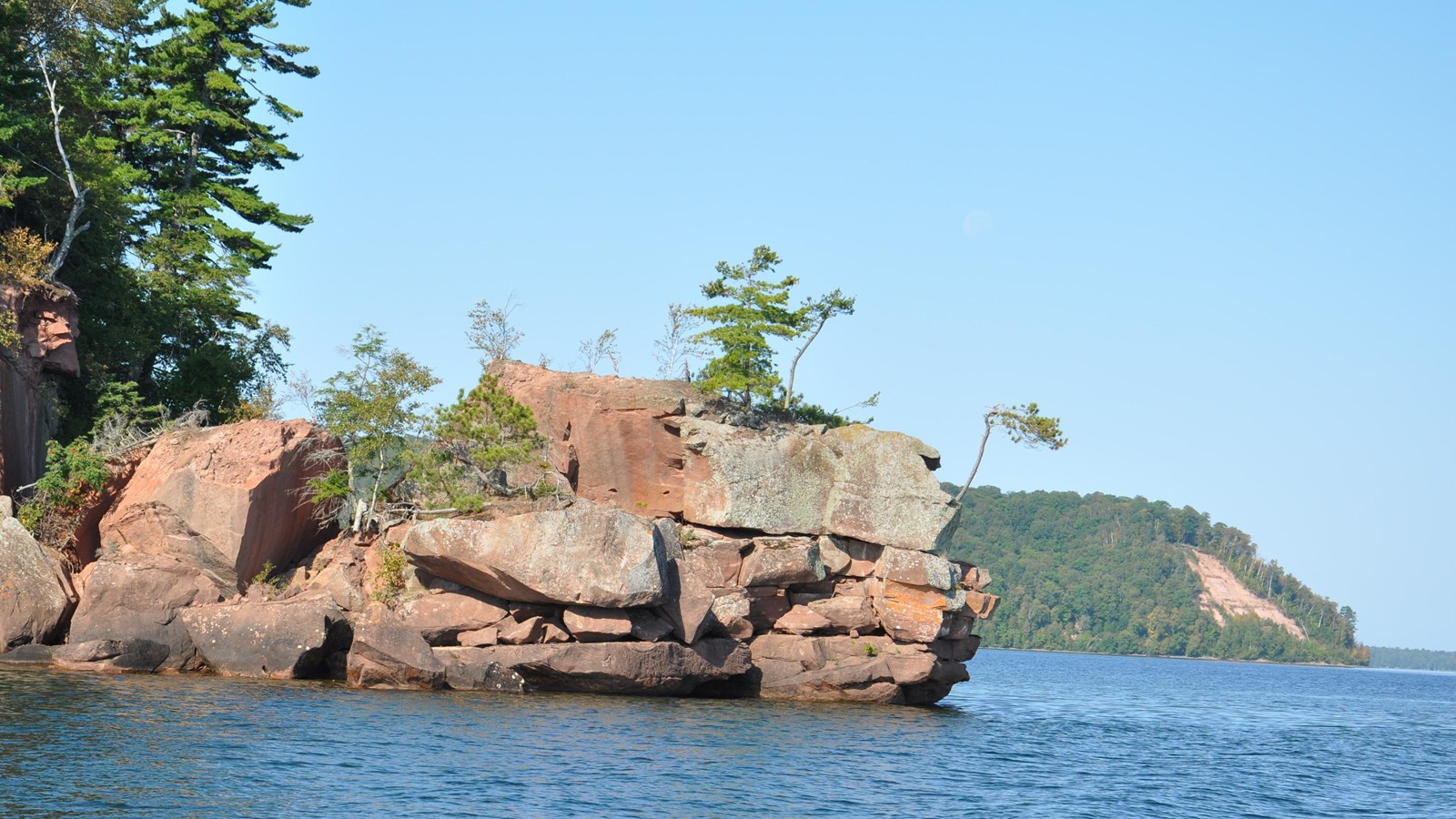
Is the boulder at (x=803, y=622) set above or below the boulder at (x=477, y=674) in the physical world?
above

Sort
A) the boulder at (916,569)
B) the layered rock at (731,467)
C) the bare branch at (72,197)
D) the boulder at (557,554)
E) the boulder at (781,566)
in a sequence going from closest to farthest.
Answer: the boulder at (557,554) → the bare branch at (72,197) → the boulder at (781,566) → the boulder at (916,569) → the layered rock at (731,467)

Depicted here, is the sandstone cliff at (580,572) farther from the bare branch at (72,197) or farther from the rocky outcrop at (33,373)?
the bare branch at (72,197)

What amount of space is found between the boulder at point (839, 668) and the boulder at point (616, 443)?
5975 millimetres

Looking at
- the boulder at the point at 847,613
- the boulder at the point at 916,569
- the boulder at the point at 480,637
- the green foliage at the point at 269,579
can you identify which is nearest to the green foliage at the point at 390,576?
the boulder at the point at 480,637

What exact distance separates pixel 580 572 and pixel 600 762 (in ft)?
32.6

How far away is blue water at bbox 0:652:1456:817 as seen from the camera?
20531 millimetres

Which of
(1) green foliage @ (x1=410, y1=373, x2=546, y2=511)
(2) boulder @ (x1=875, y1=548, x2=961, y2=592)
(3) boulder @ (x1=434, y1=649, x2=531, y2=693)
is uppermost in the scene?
(1) green foliage @ (x1=410, y1=373, x2=546, y2=511)

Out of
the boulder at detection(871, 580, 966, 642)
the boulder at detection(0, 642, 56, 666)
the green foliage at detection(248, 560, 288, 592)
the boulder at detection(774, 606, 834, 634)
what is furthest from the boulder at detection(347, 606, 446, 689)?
the boulder at detection(871, 580, 966, 642)

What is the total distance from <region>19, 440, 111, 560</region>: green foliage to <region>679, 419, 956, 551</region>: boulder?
17923 millimetres

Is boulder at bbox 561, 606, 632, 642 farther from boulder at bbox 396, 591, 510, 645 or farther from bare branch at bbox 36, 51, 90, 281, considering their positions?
bare branch at bbox 36, 51, 90, 281

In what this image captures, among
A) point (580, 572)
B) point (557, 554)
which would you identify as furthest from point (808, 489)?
point (557, 554)

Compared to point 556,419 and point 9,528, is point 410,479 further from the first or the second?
point 9,528

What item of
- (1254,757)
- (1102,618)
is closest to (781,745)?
(1254,757)

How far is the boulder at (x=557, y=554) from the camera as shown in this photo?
34.2 metres
